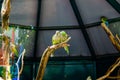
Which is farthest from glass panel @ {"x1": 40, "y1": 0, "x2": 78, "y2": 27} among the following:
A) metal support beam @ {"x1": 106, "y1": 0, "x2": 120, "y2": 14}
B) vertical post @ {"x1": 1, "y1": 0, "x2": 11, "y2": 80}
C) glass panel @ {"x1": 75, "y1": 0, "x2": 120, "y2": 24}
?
vertical post @ {"x1": 1, "y1": 0, "x2": 11, "y2": 80}

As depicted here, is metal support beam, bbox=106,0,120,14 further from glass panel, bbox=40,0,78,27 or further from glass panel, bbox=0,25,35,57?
glass panel, bbox=0,25,35,57

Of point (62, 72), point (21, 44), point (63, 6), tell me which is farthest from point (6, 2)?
point (62, 72)

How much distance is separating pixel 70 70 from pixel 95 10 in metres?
2.63

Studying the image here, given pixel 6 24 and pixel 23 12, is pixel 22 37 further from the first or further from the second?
pixel 6 24

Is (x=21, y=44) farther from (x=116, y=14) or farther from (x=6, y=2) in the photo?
(x=6, y=2)

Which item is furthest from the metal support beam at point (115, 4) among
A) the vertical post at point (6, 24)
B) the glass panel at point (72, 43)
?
the vertical post at point (6, 24)

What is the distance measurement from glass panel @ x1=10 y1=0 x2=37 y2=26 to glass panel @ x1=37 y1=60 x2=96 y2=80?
1.93m

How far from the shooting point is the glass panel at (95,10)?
27.4 feet

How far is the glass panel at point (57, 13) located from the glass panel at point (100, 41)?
2.25 ft

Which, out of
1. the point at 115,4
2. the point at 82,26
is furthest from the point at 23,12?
the point at 115,4

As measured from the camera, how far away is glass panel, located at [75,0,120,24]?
27.4ft

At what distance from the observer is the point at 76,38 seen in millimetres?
9609

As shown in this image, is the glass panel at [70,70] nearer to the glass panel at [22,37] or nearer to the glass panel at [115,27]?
the glass panel at [22,37]

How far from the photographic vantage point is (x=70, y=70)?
10117mm
